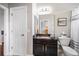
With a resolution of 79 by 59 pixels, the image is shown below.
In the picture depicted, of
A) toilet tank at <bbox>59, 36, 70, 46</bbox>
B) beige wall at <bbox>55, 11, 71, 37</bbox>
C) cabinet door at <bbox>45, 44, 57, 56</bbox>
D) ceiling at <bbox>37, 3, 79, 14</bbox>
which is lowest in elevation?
cabinet door at <bbox>45, 44, 57, 56</bbox>

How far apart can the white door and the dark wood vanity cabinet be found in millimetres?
235

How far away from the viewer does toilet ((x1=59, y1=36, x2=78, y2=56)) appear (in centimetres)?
228

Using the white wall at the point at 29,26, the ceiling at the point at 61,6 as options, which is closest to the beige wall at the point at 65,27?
the ceiling at the point at 61,6

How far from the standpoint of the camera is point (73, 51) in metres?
2.28

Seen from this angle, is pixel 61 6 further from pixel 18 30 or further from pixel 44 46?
pixel 18 30

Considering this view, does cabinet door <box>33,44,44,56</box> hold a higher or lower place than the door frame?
lower

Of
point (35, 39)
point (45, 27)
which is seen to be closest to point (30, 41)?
point (35, 39)

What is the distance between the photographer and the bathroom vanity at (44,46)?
7.66 feet

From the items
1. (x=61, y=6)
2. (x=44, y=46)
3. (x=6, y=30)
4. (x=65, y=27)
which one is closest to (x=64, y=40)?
(x=65, y=27)

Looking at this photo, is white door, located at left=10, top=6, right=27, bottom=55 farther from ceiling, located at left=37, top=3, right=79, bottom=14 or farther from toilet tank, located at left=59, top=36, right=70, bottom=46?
toilet tank, located at left=59, top=36, right=70, bottom=46

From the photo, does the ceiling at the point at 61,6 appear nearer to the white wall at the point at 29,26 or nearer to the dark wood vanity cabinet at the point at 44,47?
the white wall at the point at 29,26

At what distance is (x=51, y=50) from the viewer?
2350 mm

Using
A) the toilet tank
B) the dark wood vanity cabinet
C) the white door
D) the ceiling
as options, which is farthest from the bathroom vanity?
the ceiling

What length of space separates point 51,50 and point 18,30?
83cm
